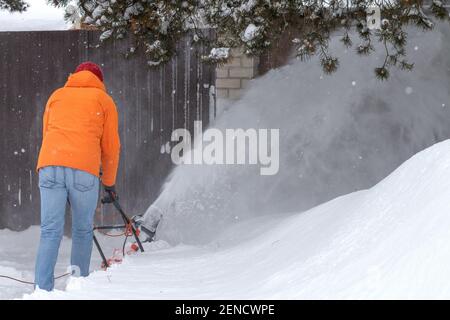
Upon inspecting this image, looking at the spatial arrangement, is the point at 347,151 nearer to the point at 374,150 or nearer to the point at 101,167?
the point at 374,150

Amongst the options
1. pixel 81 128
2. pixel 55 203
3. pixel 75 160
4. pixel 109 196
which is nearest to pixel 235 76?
pixel 109 196

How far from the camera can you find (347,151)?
289 inches

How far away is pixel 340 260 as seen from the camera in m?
3.23

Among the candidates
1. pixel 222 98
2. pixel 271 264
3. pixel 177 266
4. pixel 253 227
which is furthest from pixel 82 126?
pixel 222 98

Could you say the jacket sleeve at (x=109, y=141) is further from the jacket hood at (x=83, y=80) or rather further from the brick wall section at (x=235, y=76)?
the brick wall section at (x=235, y=76)

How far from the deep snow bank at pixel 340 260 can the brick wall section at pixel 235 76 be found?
8.79ft

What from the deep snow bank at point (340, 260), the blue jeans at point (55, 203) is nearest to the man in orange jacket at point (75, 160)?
the blue jeans at point (55, 203)

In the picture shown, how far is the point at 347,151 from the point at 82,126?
3608 mm

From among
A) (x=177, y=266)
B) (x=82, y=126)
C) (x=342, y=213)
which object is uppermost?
(x=82, y=126)

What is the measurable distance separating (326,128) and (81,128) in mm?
3487

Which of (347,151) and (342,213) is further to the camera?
(347,151)

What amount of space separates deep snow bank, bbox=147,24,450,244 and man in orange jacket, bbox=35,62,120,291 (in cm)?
244

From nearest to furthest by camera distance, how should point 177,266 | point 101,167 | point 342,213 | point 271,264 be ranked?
point 271,264, point 342,213, point 177,266, point 101,167

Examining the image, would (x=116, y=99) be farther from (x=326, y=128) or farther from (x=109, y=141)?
(x=109, y=141)
